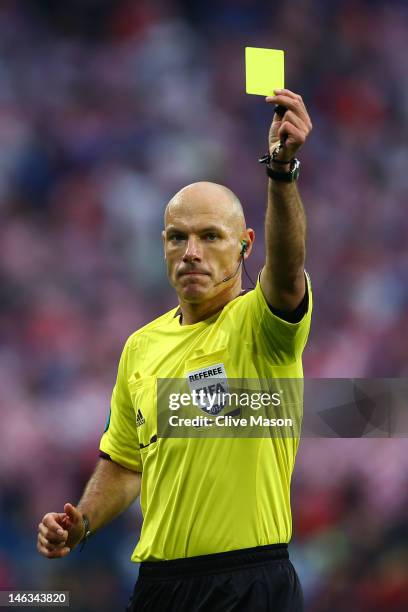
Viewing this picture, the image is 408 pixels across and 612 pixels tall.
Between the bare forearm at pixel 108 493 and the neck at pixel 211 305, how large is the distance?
0.65 metres

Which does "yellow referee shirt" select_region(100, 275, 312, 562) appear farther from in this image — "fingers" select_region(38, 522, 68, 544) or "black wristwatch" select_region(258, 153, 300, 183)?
"black wristwatch" select_region(258, 153, 300, 183)

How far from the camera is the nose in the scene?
3.01 metres

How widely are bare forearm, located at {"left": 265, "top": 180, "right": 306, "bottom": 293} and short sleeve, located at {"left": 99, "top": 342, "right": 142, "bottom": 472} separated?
0.98 m

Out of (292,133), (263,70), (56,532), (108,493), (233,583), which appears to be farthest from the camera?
(108,493)

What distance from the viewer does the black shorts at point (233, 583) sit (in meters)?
2.67

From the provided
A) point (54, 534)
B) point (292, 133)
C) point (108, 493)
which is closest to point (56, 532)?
point (54, 534)

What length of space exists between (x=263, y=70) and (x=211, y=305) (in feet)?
2.84

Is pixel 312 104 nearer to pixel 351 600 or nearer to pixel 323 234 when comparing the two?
pixel 323 234

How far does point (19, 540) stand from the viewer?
5.30m

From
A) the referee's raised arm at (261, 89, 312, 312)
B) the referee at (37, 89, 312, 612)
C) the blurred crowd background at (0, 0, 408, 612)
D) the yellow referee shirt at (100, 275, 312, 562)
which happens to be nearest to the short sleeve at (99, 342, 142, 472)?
the referee at (37, 89, 312, 612)

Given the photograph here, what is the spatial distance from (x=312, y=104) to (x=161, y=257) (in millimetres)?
1799

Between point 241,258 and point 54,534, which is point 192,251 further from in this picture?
point 54,534

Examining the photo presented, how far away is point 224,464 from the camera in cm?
273

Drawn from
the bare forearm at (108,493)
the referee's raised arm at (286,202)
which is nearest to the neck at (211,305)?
the referee's raised arm at (286,202)
